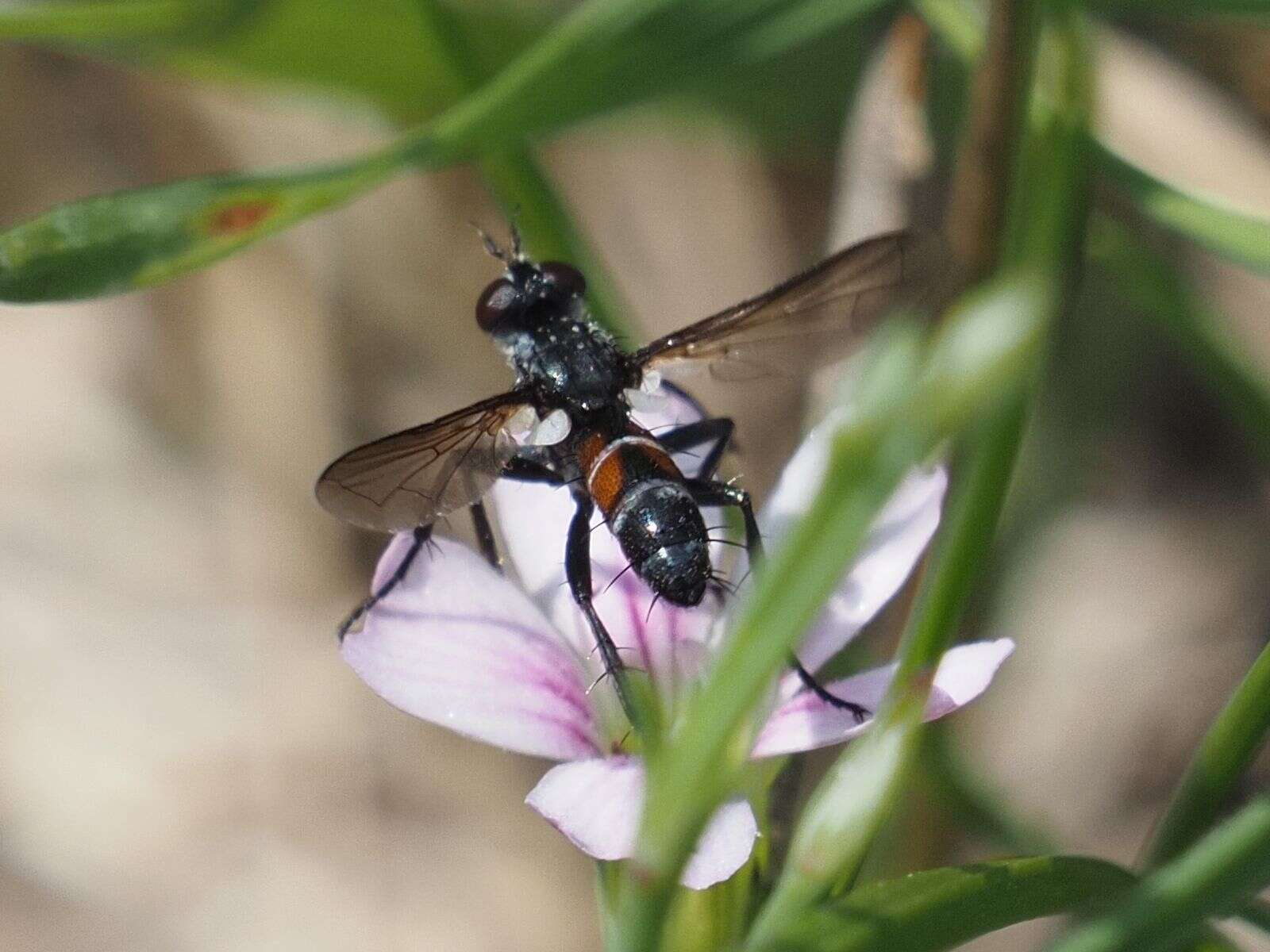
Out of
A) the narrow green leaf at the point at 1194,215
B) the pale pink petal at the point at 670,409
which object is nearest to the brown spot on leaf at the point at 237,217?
the pale pink petal at the point at 670,409

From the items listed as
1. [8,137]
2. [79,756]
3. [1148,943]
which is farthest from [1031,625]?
[8,137]

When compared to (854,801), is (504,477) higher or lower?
higher

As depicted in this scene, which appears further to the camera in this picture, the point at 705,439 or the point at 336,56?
the point at 336,56

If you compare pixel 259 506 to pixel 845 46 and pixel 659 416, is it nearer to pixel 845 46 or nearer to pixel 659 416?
pixel 845 46

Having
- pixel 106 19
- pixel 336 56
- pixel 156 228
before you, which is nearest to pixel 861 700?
pixel 156 228

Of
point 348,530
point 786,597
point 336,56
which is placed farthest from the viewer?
point 348,530

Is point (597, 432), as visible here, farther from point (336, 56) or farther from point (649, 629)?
point (336, 56)

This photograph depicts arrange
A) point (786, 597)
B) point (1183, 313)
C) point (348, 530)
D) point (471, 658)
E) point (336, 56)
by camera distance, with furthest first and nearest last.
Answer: point (348, 530)
point (336, 56)
point (1183, 313)
point (471, 658)
point (786, 597)
